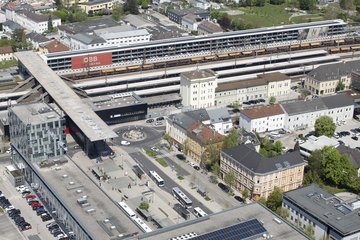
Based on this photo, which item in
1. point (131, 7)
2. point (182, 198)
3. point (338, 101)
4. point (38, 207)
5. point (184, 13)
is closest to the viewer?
point (38, 207)

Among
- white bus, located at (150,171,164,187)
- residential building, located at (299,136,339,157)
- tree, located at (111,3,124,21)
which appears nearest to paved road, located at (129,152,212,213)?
white bus, located at (150,171,164,187)

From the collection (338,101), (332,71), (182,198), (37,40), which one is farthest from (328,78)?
(37,40)

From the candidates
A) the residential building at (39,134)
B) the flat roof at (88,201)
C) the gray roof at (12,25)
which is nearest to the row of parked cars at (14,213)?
the flat roof at (88,201)

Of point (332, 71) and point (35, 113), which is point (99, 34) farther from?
point (35, 113)

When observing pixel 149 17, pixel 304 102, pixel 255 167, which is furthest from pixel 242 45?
pixel 255 167

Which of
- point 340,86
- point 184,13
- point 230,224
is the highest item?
point 230,224

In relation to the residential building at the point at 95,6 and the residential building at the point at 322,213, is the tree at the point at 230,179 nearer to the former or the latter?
the residential building at the point at 322,213

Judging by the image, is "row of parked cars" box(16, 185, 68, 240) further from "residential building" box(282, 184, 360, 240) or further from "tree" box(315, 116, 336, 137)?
"tree" box(315, 116, 336, 137)
